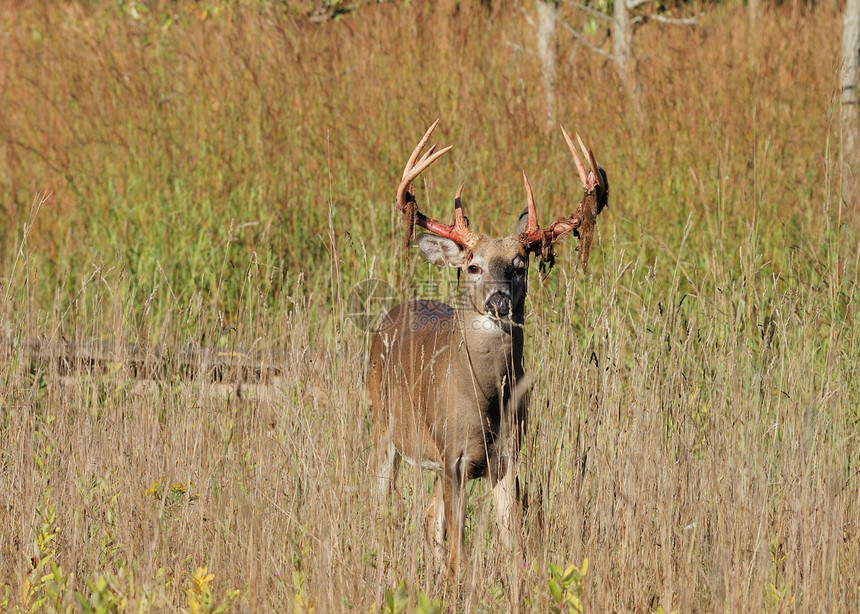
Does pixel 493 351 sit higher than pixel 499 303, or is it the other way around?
pixel 499 303

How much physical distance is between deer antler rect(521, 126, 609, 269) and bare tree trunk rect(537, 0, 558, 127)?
2.99 m

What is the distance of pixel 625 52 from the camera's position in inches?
294

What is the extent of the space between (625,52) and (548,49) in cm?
58

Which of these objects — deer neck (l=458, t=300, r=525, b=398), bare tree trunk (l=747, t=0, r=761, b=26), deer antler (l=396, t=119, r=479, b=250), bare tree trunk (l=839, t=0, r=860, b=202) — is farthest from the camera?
bare tree trunk (l=747, t=0, r=761, b=26)

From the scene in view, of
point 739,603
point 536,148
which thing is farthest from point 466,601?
point 536,148

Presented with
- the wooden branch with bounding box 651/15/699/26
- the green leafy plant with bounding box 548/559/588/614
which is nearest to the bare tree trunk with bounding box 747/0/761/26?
the wooden branch with bounding box 651/15/699/26

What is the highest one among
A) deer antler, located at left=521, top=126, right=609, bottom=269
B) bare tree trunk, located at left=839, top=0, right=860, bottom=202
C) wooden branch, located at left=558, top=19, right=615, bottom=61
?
wooden branch, located at left=558, top=19, right=615, bottom=61

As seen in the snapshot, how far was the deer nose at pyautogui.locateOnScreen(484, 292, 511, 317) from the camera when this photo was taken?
3.67 metres

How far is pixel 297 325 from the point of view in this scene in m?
4.09

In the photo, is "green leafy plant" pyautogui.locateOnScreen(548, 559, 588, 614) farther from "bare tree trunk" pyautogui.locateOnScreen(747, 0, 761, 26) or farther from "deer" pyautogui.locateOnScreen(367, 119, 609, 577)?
"bare tree trunk" pyautogui.locateOnScreen(747, 0, 761, 26)

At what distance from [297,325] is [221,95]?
370 centimetres
